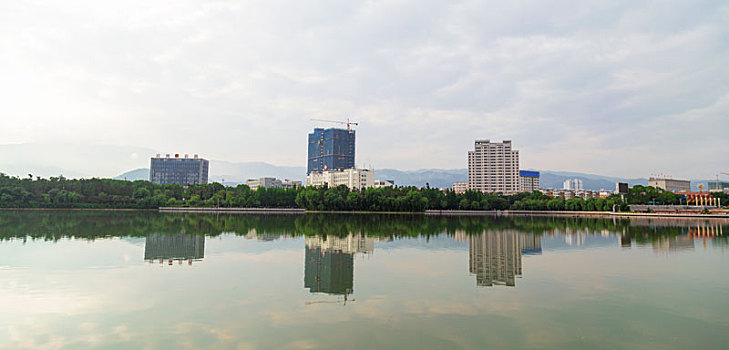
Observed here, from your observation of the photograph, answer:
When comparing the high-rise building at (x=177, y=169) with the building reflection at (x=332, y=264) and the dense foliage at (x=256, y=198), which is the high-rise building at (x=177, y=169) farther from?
the building reflection at (x=332, y=264)

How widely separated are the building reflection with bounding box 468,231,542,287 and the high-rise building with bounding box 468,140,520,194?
493 ft

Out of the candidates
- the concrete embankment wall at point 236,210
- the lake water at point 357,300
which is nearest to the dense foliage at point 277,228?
the lake water at point 357,300

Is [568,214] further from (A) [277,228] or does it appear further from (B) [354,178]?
(A) [277,228]

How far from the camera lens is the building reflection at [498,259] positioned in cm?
1339

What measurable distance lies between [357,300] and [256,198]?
258 feet

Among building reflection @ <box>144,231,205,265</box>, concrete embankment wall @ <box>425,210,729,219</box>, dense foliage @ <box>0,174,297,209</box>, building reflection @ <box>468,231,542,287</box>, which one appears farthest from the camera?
dense foliage @ <box>0,174,297,209</box>

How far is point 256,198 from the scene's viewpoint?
85875mm

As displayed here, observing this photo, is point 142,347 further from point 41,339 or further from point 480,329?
point 480,329

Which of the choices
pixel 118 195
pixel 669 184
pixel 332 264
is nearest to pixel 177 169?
pixel 118 195

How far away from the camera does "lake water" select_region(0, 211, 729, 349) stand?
25.3 ft

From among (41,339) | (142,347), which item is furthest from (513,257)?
(41,339)

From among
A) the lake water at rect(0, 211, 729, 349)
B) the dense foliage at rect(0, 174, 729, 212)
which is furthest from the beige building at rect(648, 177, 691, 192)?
the lake water at rect(0, 211, 729, 349)

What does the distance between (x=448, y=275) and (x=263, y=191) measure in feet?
251

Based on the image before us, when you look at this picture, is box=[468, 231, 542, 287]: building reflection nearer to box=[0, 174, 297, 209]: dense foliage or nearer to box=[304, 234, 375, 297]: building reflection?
box=[304, 234, 375, 297]: building reflection
